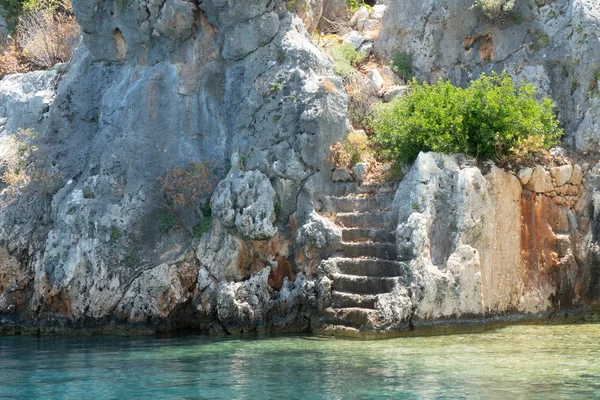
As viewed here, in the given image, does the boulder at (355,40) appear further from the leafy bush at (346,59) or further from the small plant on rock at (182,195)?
the small plant on rock at (182,195)

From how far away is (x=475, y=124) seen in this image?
1499 cm

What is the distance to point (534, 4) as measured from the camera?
711 inches

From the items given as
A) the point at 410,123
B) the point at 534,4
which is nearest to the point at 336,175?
the point at 410,123

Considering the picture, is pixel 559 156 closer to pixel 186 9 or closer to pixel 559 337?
pixel 559 337

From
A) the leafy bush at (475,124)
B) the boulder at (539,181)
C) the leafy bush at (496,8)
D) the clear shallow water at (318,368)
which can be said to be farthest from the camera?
the leafy bush at (496,8)

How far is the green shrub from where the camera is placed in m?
19.5

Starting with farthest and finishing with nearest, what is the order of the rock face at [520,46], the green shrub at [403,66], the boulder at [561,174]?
the green shrub at [403,66] → the rock face at [520,46] → the boulder at [561,174]

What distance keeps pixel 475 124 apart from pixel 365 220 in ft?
9.31

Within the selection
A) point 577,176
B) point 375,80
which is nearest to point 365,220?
point 577,176

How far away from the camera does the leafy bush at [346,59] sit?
18.8 m

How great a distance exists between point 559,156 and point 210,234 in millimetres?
7390

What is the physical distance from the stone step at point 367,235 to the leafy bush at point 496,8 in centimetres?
672

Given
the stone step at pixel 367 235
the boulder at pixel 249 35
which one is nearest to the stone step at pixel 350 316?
the stone step at pixel 367 235

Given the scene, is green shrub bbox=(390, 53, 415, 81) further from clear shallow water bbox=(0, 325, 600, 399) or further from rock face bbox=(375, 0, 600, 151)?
clear shallow water bbox=(0, 325, 600, 399)
